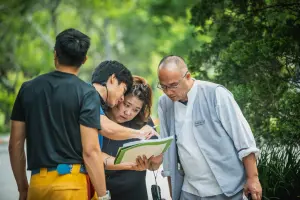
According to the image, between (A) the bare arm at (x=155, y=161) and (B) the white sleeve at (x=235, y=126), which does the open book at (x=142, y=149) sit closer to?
(A) the bare arm at (x=155, y=161)

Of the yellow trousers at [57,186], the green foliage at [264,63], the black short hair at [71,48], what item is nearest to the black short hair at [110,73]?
the black short hair at [71,48]

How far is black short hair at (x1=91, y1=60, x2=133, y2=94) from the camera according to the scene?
4941mm

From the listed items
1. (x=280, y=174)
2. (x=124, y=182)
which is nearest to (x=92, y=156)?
(x=124, y=182)

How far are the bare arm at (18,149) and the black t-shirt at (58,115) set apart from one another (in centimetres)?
12

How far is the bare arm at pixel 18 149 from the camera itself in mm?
4199

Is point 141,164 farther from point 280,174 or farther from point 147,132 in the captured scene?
point 280,174

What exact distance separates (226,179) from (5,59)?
108 feet

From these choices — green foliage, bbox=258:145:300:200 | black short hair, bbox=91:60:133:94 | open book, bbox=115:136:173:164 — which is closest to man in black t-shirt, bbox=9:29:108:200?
open book, bbox=115:136:173:164

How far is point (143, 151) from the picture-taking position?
460 cm

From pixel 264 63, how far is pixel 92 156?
4.39 metres

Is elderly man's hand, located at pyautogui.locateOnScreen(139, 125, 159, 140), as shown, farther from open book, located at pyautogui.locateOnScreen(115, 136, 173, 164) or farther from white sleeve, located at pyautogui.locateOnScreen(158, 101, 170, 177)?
open book, located at pyautogui.locateOnScreen(115, 136, 173, 164)

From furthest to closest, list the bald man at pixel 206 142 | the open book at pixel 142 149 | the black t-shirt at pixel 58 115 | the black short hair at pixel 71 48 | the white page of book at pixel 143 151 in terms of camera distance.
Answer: the bald man at pixel 206 142
the white page of book at pixel 143 151
the open book at pixel 142 149
the black short hair at pixel 71 48
the black t-shirt at pixel 58 115

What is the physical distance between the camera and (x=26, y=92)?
4105mm

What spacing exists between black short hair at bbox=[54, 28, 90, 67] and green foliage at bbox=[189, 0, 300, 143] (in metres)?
3.97
